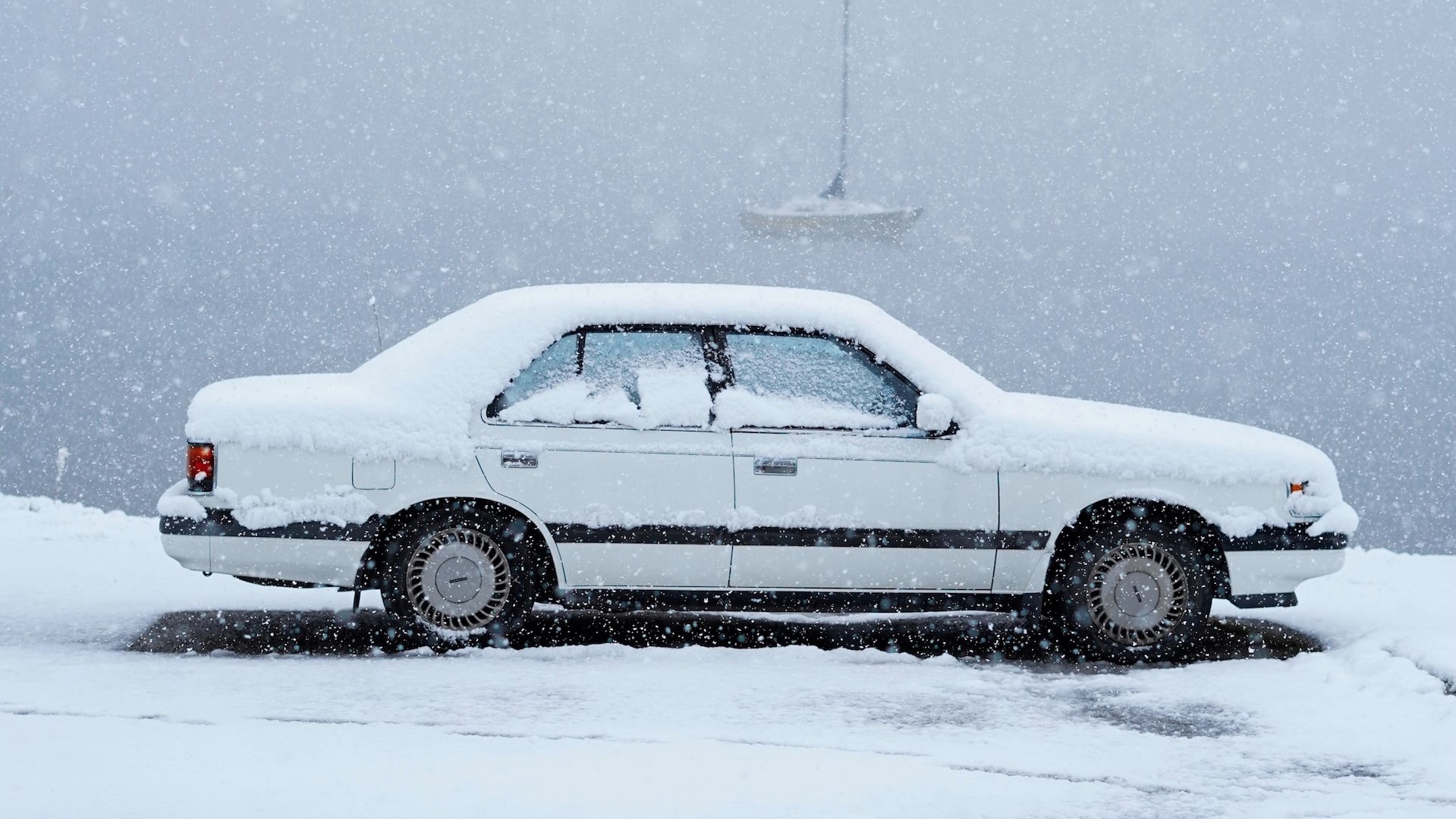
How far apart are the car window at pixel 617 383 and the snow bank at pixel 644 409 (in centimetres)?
1

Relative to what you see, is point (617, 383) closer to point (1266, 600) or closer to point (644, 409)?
point (644, 409)

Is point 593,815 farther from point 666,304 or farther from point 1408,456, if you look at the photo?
point 1408,456

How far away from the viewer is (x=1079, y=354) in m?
112

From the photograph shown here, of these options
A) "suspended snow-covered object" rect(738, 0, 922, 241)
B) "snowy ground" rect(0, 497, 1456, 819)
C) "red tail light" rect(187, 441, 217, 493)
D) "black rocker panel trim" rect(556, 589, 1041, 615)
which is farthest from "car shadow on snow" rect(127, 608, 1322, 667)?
"suspended snow-covered object" rect(738, 0, 922, 241)

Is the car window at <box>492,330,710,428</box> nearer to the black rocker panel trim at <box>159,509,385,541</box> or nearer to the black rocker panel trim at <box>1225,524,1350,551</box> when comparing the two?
the black rocker panel trim at <box>159,509,385,541</box>

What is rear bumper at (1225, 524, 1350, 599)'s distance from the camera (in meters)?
6.96

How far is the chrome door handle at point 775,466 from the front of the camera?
21.8 ft

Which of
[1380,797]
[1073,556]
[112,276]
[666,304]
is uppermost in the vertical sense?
Answer: [112,276]

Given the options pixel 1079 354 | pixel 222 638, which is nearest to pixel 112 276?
pixel 1079 354

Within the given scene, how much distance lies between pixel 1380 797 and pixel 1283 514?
244 cm

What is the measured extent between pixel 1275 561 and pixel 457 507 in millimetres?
3541

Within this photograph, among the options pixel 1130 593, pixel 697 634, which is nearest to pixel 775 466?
pixel 697 634

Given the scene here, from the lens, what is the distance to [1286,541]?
23.0 feet

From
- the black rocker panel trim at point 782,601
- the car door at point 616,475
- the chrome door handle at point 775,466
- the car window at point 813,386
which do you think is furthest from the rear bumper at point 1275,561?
the car door at point 616,475
